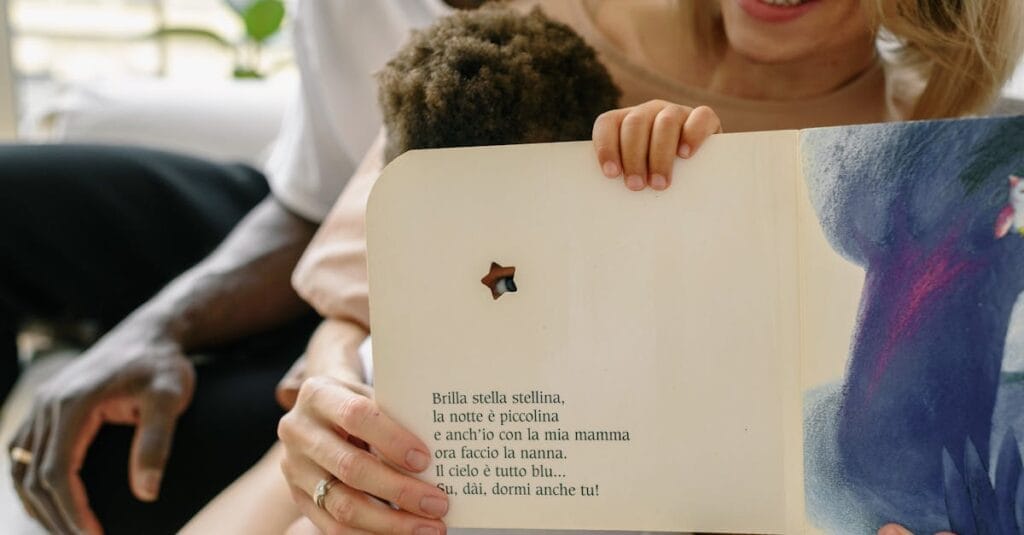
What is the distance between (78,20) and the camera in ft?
8.15

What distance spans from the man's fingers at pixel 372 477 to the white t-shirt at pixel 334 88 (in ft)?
1.55

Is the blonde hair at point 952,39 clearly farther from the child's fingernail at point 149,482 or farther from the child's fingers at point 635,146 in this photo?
the child's fingernail at point 149,482

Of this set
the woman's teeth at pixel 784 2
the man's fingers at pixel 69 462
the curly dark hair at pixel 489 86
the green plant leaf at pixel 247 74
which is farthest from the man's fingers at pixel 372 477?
the green plant leaf at pixel 247 74

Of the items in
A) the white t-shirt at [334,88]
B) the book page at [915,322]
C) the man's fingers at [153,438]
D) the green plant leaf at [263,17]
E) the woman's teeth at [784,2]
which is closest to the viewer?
the book page at [915,322]

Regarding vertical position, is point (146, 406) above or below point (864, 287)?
below

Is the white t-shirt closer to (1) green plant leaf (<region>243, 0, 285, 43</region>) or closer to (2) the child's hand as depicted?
(2) the child's hand

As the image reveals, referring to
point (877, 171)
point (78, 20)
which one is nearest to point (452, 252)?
point (877, 171)

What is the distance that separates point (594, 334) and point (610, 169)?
0.33 ft

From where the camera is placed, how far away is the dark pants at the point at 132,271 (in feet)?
2.86

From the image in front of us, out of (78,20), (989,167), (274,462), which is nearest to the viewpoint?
(989,167)

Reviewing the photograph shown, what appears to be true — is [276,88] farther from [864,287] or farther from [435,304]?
[864,287]

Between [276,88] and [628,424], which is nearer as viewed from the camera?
[628,424]

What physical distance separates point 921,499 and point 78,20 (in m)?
2.48

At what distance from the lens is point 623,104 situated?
2.43ft
